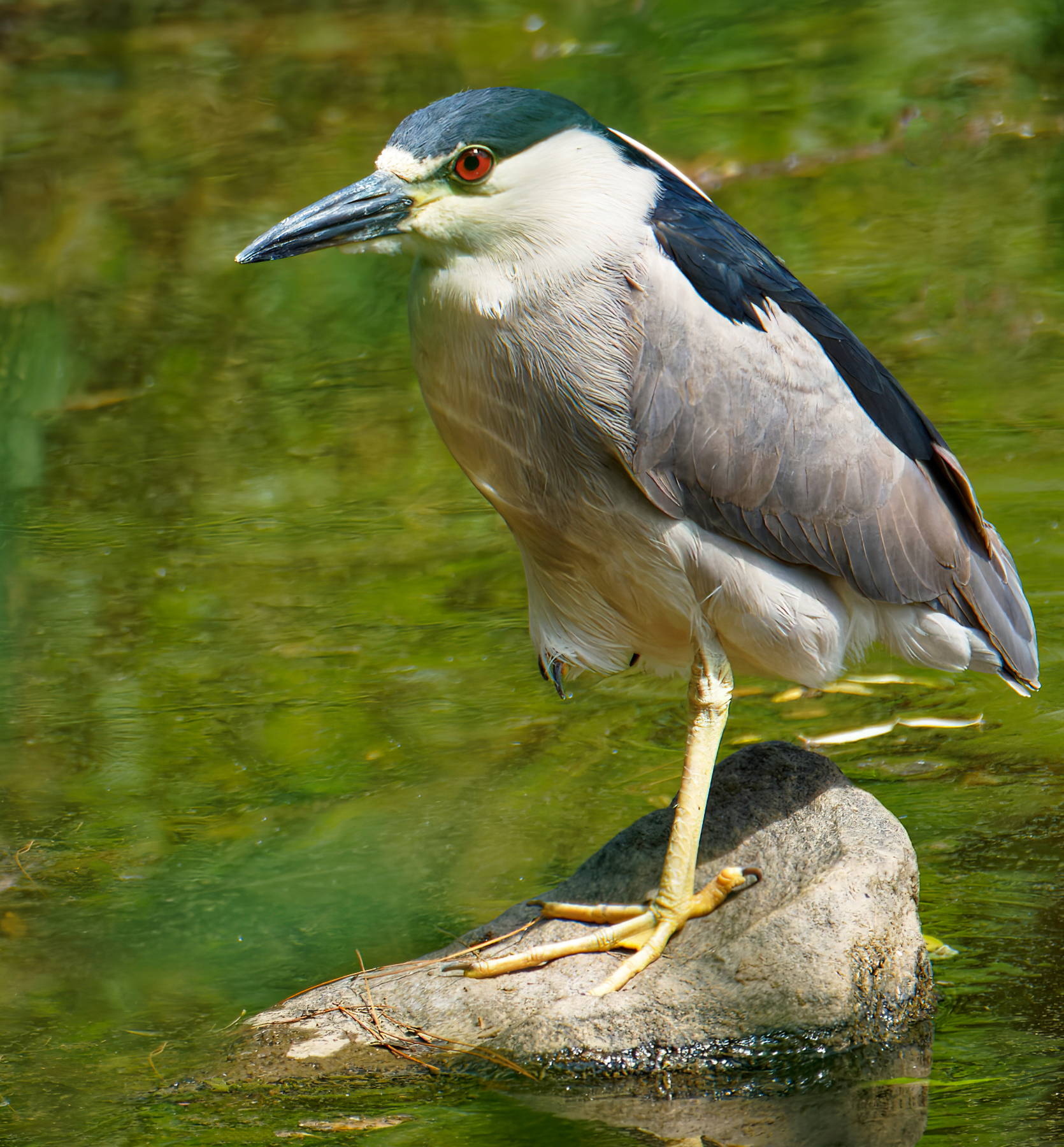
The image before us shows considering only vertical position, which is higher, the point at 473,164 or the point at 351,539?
the point at 473,164

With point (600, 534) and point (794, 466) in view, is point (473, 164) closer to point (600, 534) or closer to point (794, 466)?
point (600, 534)

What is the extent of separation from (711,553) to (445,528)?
3286mm

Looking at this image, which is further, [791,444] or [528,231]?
[791,444]

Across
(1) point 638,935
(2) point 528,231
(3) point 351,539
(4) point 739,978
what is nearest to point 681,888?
(1) point 638,935

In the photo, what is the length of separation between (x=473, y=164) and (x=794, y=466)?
105cm

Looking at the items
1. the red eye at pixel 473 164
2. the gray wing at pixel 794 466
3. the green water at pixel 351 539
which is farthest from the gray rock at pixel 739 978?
the red eye at pixel 473 164

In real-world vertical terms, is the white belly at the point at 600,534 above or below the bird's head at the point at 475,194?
below

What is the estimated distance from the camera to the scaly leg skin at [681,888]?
3.60m

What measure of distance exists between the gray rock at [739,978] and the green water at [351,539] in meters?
0.18

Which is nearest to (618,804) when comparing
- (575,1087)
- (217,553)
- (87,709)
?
(575,1087)

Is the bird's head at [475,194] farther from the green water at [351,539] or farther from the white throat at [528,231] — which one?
the green water at [351,539]

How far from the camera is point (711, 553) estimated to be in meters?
3.57

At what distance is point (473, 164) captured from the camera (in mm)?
3250

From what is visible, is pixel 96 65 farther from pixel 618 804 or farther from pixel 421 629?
pixel 618 804
